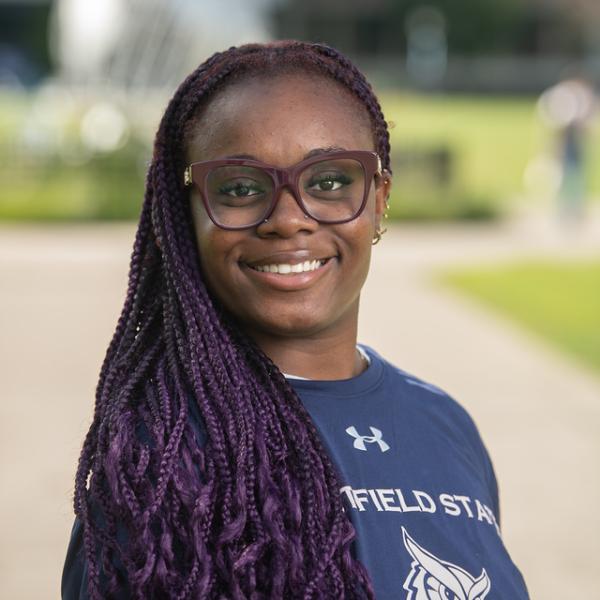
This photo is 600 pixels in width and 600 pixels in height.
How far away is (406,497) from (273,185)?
1.72 ft

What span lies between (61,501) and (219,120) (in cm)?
339

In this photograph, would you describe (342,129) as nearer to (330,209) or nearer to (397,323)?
(330,209)

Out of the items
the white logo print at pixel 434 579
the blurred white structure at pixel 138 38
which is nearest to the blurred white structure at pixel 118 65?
the blurred white structure at pixel 138 38

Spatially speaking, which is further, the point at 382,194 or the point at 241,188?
the point at 382,194

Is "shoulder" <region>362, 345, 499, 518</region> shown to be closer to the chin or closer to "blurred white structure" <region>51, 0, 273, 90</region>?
the chin

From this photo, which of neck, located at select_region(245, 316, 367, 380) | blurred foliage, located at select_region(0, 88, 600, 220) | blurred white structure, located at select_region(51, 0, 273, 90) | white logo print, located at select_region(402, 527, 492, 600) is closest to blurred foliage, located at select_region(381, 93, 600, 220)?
blurred foliage, located at select_region(0, 88, 600, 220)

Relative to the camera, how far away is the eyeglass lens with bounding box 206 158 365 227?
6.32 ft

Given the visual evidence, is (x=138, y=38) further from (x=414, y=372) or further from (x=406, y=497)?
(x=406, y=497)

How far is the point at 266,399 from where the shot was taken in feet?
6.24

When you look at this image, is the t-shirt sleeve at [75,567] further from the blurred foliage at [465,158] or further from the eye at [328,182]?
the blurred foliage at [465,158]

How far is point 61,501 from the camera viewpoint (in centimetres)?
503

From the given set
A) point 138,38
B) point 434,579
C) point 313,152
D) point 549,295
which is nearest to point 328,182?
point 313,152

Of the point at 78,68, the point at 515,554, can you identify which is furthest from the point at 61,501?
the point at 78,68

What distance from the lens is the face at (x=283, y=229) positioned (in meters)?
1.92
